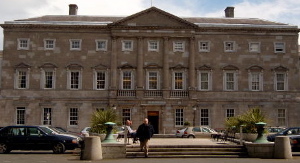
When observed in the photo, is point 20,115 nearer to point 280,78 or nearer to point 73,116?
point 73,116

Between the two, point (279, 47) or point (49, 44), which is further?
point (279, 47)

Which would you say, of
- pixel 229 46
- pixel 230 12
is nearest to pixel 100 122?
pixel 229 46

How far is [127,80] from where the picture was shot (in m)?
44.5

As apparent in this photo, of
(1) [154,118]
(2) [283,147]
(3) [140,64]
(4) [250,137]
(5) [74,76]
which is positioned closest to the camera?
(2) [283,147]

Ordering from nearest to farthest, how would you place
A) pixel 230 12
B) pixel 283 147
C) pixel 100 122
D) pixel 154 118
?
pixel 283 147
pixel 100 122
pixel 154 118
pixel 230 12

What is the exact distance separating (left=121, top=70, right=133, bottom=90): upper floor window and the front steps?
2229 centimetres

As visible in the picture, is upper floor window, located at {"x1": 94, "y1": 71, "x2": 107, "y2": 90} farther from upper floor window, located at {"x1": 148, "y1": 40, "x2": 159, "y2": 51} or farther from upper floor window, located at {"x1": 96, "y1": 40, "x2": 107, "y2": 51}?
upper floor window, located at {"x1": 148, "y1": 40, "x2": 159, "y2": 51}

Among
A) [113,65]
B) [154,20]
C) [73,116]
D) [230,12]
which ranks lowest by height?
[73,116]

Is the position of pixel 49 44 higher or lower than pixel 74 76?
higher

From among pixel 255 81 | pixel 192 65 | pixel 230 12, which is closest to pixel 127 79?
pixel 192 65

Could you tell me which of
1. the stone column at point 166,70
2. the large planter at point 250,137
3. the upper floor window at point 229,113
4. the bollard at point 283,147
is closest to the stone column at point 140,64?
the stone column at point 166,70

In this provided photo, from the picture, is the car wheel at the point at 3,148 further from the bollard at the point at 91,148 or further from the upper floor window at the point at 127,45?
the upper floor window at the point at 127,45

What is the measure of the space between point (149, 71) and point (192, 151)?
2299 cm

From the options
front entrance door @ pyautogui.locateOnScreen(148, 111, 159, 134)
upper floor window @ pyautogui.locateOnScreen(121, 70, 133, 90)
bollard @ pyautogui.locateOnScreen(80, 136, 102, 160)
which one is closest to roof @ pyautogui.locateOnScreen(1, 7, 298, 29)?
upper floor window @ pyautogui.locateOnScreen(121, 70, 133, 90)
